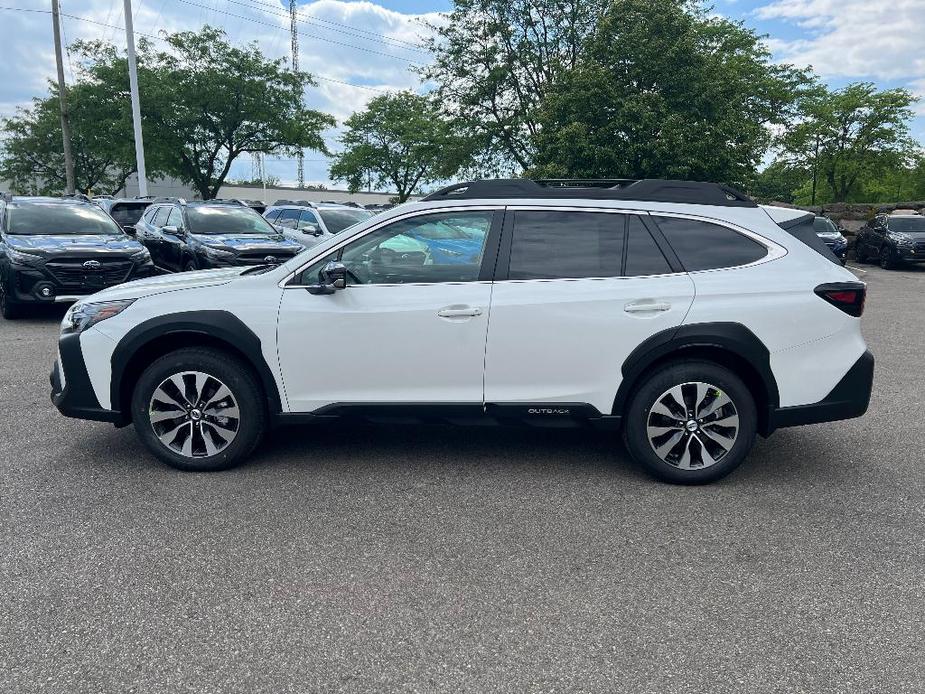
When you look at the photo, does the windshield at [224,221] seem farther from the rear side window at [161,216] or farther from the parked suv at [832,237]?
A: the parked suv at [832,237]

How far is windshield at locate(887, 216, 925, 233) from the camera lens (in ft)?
72.4

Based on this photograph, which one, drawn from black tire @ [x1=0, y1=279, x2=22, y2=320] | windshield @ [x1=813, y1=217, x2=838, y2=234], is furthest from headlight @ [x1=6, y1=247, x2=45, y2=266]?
windshield @ [x1=813, y1=217, x2=838, y2=234]

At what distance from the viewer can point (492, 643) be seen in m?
2.65

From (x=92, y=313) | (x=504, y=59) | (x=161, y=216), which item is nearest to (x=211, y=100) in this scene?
(x=504, y=59)

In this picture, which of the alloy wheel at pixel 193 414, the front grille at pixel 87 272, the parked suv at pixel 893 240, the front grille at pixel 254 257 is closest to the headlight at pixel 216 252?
the front grille at pixel 254 257

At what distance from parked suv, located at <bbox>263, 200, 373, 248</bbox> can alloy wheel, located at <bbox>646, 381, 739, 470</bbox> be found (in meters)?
9.88

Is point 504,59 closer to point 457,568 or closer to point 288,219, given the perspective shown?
point 288,219

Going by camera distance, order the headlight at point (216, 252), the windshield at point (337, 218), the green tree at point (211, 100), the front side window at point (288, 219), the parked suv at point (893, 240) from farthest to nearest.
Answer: the green tree at point (211, 100), the parked suv at point (893, 240), the front side window at point (288, 219), the windshield at point (337, 218), the headlight at point (216, 252)

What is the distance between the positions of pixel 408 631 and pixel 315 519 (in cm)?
114

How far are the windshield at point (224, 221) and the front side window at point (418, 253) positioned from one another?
8.37 metres

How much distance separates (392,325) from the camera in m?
4.08

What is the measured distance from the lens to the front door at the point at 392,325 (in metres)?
4.07

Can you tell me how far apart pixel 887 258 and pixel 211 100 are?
30.3 meters

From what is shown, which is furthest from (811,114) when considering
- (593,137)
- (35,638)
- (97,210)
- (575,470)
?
(35,638)
